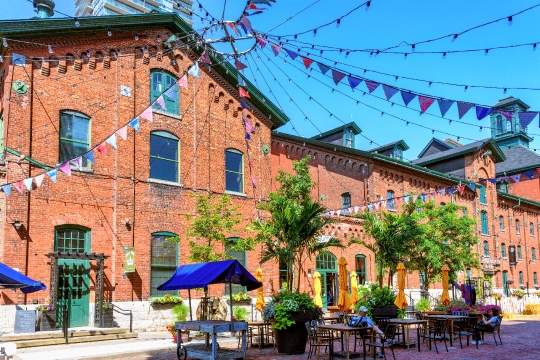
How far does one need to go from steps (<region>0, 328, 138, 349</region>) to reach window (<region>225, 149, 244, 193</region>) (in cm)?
797

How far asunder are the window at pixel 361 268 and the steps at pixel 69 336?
1421cm

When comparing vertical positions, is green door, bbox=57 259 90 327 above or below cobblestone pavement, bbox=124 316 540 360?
above

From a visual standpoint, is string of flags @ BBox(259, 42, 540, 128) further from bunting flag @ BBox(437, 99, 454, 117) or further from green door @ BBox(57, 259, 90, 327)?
green door @ BBox(57, 259, 90, 327)

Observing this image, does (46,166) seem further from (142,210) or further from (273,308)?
(273,308)

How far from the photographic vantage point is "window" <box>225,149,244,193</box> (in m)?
23.1

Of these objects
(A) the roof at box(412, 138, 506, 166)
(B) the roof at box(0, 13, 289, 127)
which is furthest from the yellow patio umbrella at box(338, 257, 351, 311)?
(A) the roof at box(412, 138, 506, 166)

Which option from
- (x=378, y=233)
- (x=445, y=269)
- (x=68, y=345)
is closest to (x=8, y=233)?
(x=68, y=345)

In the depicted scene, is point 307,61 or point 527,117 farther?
point 307,61

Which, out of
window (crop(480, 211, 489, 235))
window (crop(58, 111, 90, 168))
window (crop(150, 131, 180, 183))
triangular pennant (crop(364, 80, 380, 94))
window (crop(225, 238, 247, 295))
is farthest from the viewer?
window (crop(480, 211, 489, 235))

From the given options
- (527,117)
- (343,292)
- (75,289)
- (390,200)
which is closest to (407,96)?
(527,117)

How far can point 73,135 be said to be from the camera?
60.8ft

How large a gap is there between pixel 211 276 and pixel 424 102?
6055mm

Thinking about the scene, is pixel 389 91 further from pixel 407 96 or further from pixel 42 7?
pixel 42 7

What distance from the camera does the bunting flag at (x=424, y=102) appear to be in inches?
451
